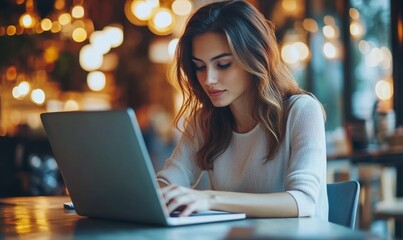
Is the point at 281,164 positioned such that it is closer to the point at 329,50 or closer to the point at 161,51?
the point at 329,50

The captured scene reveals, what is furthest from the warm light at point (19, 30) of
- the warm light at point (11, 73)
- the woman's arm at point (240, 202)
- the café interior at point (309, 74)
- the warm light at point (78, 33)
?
the woman's arm at point (240, 202)

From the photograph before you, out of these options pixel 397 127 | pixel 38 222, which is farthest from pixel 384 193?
pixel 38 222

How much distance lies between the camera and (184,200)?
1.89 metres

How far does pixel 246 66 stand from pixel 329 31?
6.77 meters

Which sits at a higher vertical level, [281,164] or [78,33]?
[78,33]

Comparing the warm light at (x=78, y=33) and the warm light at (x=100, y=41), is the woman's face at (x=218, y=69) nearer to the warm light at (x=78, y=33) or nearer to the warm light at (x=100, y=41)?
the warm light at (x=78, y=33)

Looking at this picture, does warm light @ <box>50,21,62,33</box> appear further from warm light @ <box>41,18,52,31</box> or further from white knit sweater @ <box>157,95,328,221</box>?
white knit sweater @ <box>157,95,328,221</box>

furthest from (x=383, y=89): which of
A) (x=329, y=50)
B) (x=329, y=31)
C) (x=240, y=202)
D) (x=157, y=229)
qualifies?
(x=157, y=229)

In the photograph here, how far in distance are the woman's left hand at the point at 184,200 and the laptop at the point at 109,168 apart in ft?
0.08

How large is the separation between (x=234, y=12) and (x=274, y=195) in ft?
2.22

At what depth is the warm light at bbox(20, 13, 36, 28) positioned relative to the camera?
6734 millimetres

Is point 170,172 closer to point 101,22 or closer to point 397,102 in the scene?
point 397,102

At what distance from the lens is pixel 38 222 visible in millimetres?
1994

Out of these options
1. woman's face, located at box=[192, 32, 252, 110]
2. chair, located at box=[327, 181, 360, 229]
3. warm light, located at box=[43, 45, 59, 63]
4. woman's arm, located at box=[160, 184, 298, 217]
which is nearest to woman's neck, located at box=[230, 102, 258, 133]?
woman's face, located at box=[192, 32, 252, 110]
